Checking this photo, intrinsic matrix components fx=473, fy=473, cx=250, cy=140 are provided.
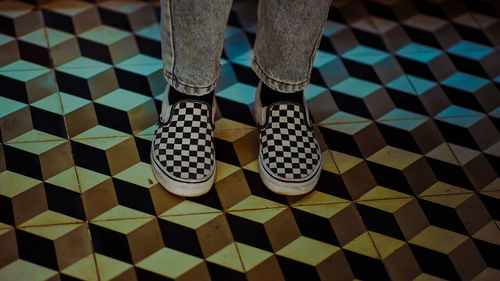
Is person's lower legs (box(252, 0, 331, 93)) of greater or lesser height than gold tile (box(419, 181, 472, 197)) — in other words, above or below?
above

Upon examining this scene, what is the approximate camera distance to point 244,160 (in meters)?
1.04

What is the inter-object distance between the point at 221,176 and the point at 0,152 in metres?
0.47

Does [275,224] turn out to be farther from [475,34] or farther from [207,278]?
[475,34]

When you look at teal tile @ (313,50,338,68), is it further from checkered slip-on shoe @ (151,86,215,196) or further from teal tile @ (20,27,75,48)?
teal tile @ (20,27,75,48)

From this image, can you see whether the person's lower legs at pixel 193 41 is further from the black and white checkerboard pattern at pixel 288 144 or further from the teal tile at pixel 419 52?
the teal tile at pixel 419 52

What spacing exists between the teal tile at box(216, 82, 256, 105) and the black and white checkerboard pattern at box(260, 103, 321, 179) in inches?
6.4

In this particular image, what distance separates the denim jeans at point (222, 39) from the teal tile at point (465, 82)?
540mm

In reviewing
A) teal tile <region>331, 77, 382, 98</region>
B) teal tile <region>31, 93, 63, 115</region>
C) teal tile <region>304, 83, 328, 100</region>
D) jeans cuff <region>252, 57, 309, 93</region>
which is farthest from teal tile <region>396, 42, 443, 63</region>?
Result: teal tile <region>31, 93, 63, 115</region>

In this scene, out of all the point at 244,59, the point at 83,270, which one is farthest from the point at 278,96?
the point at 83,270

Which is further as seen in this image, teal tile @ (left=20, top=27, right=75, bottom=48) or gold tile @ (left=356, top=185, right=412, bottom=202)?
teal tile @ (left=20, top=27, right=75, bottom=48)

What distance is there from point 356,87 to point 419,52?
26 cm

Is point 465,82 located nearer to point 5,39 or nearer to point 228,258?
point 228,258

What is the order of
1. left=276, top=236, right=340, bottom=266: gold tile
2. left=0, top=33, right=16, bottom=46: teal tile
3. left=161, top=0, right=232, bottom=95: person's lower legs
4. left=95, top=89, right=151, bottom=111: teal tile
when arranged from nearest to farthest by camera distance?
left=161, top=0, right=232, bottom=95: person's lower legs
left=276, top=236, right=340, bottom=266: gold tile
left=95, top=89, right=151, bottom=111: teal tile
left=0, top=33, right=16, bottom=46: teal tile

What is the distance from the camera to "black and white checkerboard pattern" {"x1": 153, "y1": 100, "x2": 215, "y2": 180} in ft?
3.03
